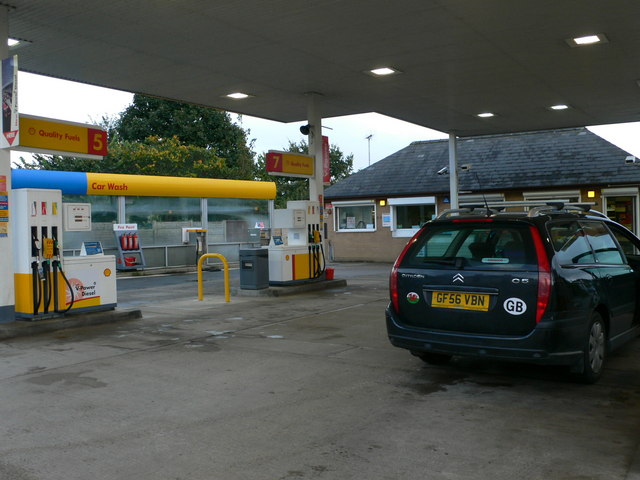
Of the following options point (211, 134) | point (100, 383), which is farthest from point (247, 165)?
point (100, 383)

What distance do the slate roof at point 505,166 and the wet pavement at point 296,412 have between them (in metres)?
15.6

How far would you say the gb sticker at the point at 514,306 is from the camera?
16.8 feet

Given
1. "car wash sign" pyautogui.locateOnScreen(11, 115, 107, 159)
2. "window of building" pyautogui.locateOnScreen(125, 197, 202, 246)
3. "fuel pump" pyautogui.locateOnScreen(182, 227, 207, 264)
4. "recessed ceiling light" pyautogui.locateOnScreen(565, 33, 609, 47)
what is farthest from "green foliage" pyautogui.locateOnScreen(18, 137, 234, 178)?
"recessed ceiling light" pyautogui.locateOnScreen(565, 33, 609, 47)

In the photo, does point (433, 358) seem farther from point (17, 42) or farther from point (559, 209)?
point (17, 42)

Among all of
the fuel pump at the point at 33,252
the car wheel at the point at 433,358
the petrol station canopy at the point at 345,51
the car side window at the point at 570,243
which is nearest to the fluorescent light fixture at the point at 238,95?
the petrol station canopy at the point at 345,51

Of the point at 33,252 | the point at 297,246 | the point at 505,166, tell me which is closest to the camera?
the point at 33,252

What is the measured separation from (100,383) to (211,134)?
1641 inches

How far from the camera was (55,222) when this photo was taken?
9.23 m

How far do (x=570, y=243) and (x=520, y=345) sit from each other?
117 cm

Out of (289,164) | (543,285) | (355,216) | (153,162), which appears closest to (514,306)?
(543,285)

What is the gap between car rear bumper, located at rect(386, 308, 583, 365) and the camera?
5047 mm

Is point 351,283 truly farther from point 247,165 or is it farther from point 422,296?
point 247,165

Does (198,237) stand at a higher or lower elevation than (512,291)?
higher

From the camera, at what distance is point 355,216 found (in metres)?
25.5
